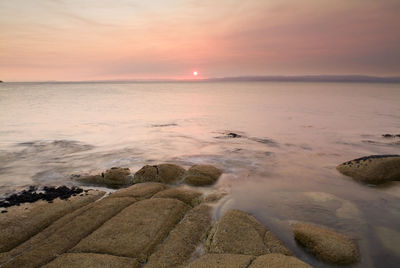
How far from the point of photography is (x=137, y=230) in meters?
8.00

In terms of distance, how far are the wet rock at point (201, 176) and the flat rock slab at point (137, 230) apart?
→ 3473mm

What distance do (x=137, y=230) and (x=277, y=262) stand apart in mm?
4102

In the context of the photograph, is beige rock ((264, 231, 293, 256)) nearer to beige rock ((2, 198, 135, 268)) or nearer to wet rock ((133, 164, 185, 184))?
beige rock ((2, 198, 135, 268))

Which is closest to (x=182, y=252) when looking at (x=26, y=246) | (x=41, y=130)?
(x=26, y=246)

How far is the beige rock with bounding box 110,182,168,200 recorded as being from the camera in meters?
10.8

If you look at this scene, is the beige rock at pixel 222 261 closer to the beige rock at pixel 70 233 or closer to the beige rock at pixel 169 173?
the beige rock at pixel 70 233

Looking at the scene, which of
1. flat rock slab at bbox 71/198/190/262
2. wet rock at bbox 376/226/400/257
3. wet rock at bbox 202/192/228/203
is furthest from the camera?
wet rock at bbox 202/192/228/203

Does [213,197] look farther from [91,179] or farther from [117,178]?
[91,179]

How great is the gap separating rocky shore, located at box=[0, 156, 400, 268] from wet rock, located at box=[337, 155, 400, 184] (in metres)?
6.64

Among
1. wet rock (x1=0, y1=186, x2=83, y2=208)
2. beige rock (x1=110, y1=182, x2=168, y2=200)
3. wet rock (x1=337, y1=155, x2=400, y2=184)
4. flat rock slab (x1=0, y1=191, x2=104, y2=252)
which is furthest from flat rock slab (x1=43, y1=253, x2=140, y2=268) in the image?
wet rock (x1=337, y1=155, x2=400, y2=184)

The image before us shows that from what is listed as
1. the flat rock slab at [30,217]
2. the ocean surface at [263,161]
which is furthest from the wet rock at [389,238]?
the flat rock slab at [30,217]

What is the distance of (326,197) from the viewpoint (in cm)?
1216

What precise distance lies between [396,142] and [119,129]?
29981 millimetres

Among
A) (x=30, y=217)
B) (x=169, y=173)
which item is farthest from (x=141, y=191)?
(x=30, y=217)
